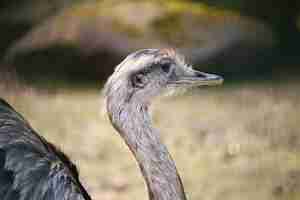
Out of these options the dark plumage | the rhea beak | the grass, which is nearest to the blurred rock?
the grass

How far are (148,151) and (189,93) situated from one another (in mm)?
3957

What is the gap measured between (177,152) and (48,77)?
253cm

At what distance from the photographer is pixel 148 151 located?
3.28m

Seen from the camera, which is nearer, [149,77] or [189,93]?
[149,77]

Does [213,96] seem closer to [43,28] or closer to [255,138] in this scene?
[255,138]

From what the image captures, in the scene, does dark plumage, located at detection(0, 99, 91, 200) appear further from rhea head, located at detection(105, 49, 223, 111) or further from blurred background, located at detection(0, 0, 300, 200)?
blurred background, located at detection(0, 0, 300, 200)

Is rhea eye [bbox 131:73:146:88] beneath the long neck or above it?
above

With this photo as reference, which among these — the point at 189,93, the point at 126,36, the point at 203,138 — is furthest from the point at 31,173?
the point at 126,36

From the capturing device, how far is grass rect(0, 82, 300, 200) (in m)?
5.20

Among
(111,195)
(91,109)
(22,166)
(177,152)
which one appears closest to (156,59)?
(22,166)

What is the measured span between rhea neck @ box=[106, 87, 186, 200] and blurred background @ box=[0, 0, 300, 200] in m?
1.80

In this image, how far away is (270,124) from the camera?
626cm

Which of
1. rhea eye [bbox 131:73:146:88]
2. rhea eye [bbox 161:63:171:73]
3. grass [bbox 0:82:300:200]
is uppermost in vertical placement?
rhea eye [bbox 161:63:171:73]

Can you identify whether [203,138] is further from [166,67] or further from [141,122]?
[141,122]
